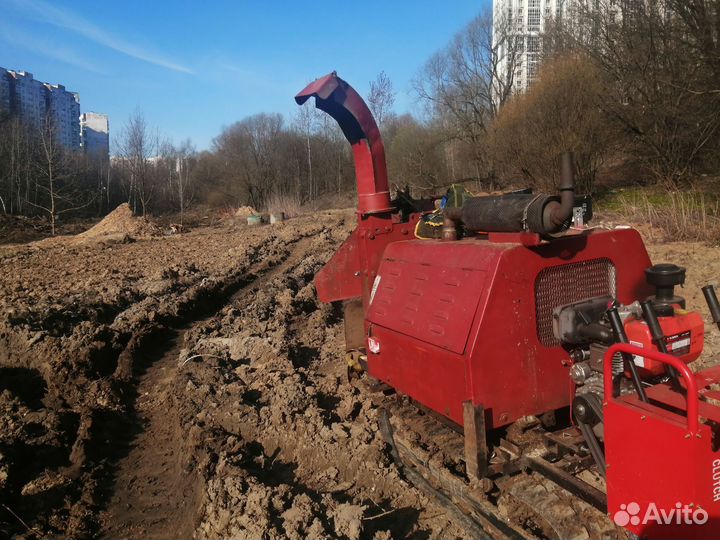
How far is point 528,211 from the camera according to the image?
3098mm

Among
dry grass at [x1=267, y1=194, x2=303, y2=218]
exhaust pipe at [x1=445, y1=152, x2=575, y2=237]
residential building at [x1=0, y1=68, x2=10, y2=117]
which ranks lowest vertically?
exhaust pipe at [x1=445, y1=152, x2=575, y2=237]

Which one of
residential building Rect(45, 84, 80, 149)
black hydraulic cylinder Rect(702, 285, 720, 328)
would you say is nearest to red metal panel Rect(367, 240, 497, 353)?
black hydraulic cylinder Rect(702, 285, 720, 328)

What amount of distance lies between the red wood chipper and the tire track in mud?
1485 mm

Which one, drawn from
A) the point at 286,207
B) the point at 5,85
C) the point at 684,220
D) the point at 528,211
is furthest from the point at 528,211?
the point at 5,85

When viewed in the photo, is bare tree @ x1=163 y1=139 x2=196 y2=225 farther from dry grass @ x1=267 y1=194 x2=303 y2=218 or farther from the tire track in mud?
the tire track in mud

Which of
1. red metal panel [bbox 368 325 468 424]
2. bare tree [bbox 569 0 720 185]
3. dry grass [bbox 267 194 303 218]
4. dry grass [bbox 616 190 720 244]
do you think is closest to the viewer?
red metal panel [bbox 368 325 468 424]

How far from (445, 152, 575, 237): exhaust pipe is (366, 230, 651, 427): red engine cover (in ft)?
0.44

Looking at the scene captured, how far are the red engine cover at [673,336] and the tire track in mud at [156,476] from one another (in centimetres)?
271

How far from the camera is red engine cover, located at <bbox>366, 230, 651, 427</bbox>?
3.14m

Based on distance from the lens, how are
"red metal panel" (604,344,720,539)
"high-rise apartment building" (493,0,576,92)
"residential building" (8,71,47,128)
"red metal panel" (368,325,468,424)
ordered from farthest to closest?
"residential building" (8,71,47,128)
"high-rise apartment building" (493,0,576,92)
"red metal panel" (368,325,468,424)
"red metal panel" (604,344,720,539)

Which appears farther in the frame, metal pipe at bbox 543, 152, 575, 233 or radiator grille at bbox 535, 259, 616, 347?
radiator grille at bbox 535, 259, 616, 347

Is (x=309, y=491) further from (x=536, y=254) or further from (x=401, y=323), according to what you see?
(x=536, y=254)

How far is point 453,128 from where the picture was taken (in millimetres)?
33375

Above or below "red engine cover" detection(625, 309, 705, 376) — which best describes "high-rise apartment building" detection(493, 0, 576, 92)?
above
